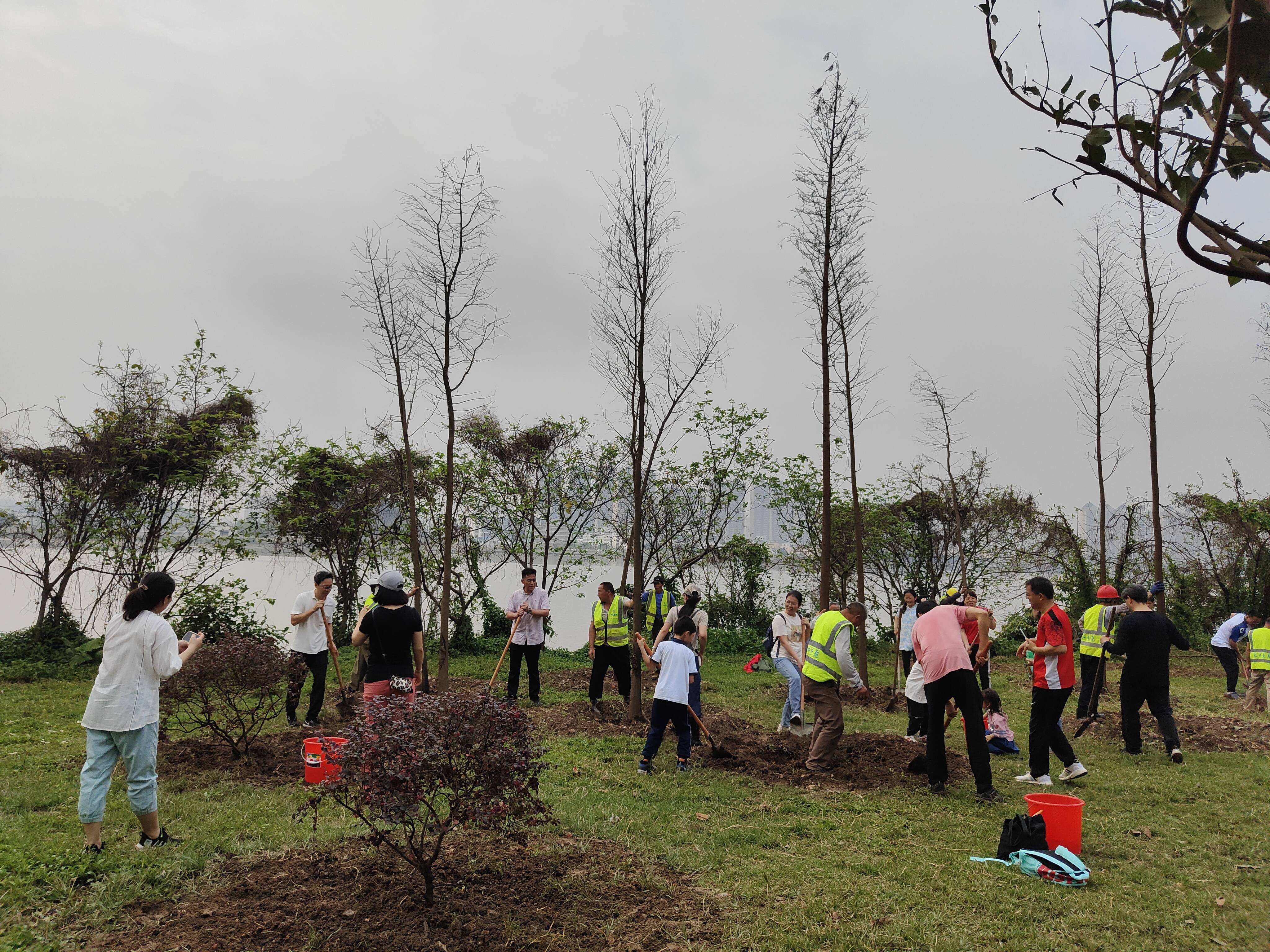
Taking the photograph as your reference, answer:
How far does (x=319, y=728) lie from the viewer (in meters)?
8.40

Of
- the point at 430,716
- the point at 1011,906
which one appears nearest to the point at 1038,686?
the point at 1011,906

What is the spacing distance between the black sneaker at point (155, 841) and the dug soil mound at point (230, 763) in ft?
4.99

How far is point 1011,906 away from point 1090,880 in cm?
79

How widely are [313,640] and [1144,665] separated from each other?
9.28 metres

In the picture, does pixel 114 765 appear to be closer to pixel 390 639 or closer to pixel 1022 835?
pixel 390 639

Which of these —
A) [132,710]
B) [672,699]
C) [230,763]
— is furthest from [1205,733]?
[132,710]

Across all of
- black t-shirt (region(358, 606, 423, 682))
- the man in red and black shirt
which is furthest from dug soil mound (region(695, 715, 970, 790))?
black t-shirt (region(358, 606, 423, 682))

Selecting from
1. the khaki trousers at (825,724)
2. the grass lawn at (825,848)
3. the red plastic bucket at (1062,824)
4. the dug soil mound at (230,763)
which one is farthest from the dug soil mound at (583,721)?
the red plastic bucket at (1062,824)

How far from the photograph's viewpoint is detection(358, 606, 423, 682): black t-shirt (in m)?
6.71

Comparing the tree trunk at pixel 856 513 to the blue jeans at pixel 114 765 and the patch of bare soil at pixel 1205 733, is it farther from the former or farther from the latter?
the blue jeans at pixel 114 765

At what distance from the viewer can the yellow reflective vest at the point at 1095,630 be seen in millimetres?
9727

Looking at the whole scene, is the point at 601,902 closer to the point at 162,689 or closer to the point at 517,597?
the point at 162,689

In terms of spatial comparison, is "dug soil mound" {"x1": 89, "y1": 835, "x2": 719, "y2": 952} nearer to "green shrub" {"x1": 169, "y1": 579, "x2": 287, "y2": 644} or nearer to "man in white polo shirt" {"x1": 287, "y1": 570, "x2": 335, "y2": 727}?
"man in white polo shirt" {"x1": 287, "y1": 570, "x2": 335, "y2": 727}

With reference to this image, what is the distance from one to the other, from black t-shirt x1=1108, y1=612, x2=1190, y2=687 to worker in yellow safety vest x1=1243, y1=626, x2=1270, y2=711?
4.67m
